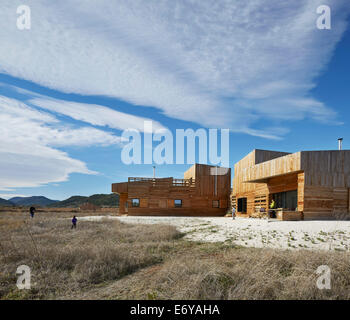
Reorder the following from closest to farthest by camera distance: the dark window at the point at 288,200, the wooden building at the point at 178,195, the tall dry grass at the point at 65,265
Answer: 1. the tall dry grass at the point at 65,265
2. the dark window at the point at 288,200
3. the wooden building at the point at 178,195

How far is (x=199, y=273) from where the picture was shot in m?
5.36

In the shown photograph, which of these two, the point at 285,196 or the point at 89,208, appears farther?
the point at 89,208

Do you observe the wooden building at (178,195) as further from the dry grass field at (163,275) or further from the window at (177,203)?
the dry grass field at (163,275)

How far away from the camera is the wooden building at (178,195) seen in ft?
98.5

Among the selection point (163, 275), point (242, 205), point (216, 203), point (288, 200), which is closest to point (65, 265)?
point (163, 275)

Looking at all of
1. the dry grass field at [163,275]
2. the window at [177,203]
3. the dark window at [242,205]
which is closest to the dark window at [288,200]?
the dark window at [242,205]

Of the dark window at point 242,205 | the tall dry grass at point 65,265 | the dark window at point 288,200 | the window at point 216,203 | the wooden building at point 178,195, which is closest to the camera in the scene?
the tall dry grass at point 65,265

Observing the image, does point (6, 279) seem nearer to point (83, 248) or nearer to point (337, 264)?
point (83, 248)

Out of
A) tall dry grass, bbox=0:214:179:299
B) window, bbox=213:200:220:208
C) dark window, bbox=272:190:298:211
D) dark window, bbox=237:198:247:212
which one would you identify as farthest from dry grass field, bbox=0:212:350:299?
window, bbox=213:200:220:208

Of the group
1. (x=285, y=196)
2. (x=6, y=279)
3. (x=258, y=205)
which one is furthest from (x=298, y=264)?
(x=258, y=205)

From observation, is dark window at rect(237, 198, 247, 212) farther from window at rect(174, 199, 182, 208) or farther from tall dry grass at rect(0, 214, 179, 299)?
tall dry grass at rect(0, 214, 179, 299)

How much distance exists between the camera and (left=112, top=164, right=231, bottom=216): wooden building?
30.0 meters

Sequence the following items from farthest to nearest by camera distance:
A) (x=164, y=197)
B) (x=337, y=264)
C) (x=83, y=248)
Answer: (x=164, y=197) → (x=83, y=248) → (x=337, y=264)
